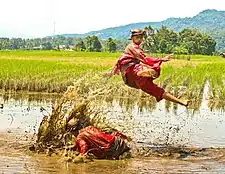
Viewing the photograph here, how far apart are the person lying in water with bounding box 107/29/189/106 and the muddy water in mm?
1077

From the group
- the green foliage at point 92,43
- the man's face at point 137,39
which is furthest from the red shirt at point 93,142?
the green foliage at point 92,43

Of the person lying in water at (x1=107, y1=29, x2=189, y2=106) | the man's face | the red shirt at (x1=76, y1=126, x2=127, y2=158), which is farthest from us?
the man's face

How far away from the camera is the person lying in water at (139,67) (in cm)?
862

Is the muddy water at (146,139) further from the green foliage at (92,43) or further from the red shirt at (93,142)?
the green foliage at (92,43)

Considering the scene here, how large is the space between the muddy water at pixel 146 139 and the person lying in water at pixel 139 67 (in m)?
1.08

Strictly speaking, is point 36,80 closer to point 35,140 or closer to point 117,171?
point 35,140

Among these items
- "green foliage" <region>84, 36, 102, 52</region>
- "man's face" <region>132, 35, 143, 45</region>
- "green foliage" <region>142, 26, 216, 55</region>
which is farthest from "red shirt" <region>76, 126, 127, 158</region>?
"green foliage" <region>84, 36, 102, 52</region>

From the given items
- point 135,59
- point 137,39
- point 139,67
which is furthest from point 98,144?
point 137,39

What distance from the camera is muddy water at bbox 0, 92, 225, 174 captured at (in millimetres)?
7980

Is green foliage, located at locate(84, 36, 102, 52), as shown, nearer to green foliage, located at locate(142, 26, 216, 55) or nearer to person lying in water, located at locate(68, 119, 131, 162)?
green foliage, located at locate(142, 26, 216, 55)

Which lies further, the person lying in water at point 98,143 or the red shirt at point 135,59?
the red shirt at point 135,59

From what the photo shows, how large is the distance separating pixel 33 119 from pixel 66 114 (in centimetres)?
371

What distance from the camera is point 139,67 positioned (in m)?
8.68

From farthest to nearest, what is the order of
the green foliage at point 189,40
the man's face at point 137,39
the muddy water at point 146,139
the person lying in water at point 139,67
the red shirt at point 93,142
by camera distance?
the green foliage at point 189,40 < the man's face at point 137,39 < the person lying in water at point 139,67 < the red shirt at point 93,142 < the muddy water at point 146,139
